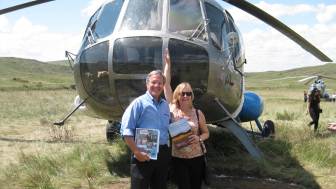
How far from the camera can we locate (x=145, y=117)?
2389 millimetres

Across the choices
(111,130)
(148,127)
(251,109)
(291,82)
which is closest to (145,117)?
(148,127)

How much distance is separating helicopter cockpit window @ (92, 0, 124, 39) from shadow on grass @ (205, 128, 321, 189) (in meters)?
2.82

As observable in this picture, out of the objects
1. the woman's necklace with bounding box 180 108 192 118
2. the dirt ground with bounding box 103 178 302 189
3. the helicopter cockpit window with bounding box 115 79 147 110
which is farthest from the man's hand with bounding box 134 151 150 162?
the dirt ground with bounding box 103 178 302 189

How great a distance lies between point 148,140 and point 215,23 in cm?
229

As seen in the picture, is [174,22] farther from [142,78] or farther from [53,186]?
[53,186]

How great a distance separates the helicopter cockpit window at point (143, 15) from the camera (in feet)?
10.9

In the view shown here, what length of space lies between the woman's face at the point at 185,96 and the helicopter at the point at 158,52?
1.50 ft

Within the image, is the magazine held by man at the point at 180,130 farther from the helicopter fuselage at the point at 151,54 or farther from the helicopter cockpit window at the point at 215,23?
the helicopter cockpit window at the point at 215,23

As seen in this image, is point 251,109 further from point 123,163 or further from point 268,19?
point 123,163

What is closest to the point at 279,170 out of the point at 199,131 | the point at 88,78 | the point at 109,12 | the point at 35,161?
the point at 199,131

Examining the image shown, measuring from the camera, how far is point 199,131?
9.36 feet

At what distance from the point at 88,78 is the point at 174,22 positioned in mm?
1392

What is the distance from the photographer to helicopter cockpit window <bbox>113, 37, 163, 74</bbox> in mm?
3102

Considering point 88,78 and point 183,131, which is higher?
point 88,78
